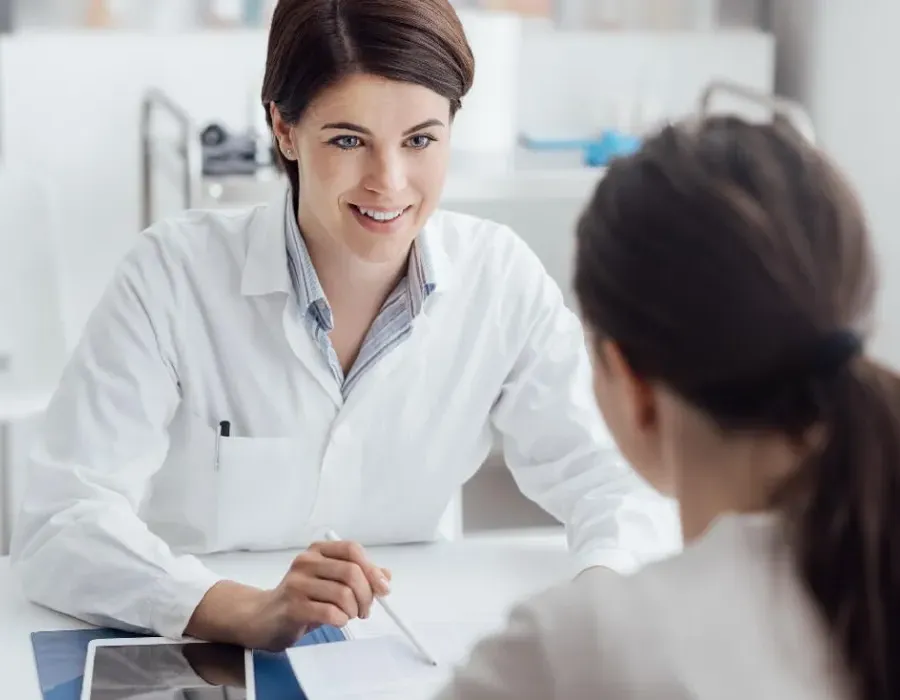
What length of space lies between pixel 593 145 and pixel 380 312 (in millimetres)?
1537

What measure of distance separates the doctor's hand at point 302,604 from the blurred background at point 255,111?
54.5 inches

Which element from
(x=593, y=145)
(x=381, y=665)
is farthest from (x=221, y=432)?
(x=593, y=145)

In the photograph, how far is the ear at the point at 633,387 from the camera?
813 millimetres

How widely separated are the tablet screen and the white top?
0.44 metres

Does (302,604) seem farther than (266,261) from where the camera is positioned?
No

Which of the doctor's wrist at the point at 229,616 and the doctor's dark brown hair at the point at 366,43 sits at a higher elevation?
the doctor's dark brown hair at the point at 366,43

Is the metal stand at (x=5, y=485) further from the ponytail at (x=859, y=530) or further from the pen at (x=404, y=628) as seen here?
the ponytail at (x=859, y=530)

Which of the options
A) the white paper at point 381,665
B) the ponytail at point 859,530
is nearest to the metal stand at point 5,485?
the white paper at point 381,665


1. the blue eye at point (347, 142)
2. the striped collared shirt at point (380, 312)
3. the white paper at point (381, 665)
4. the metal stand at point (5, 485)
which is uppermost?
the blue eye at point (347, 142)

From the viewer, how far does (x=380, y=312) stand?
63.4 inches

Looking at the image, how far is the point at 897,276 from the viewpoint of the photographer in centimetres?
301

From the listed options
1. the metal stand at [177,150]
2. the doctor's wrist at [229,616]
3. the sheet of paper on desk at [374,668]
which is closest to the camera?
the sheet of paper on desk at [374,668]

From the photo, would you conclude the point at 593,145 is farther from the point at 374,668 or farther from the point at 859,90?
the point at 374,668

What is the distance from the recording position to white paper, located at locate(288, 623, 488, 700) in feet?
3.75
